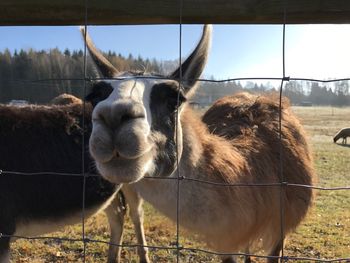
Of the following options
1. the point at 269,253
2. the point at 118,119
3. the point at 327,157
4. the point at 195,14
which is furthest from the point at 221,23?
the point at 327,157

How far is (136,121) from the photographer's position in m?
2.01

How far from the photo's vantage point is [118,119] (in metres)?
1.94

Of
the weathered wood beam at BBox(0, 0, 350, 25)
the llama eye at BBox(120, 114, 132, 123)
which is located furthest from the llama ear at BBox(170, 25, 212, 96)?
the llama eye at BBox(120, 114, 132, 123)

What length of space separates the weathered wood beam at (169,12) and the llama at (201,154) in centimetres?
30

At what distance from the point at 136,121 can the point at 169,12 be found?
1.82ft

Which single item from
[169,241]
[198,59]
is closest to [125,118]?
[198,59]

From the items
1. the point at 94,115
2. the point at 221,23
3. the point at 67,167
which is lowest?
the point at 67,167

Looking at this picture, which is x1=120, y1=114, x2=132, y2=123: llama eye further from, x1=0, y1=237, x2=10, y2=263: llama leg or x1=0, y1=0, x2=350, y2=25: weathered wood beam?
x1=0, y1=237, x2=10, y2=263: llama leg

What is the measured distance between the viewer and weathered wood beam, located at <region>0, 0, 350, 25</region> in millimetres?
1963

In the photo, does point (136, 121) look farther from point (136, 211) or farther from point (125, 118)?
point (136, 211)

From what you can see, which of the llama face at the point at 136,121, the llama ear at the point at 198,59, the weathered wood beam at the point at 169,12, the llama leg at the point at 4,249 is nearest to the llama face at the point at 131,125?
the llama face at the point at 136,121

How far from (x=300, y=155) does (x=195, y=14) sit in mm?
2434

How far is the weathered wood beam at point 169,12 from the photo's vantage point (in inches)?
77.3

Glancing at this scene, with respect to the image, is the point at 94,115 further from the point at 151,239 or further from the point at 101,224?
the point at 101,224
